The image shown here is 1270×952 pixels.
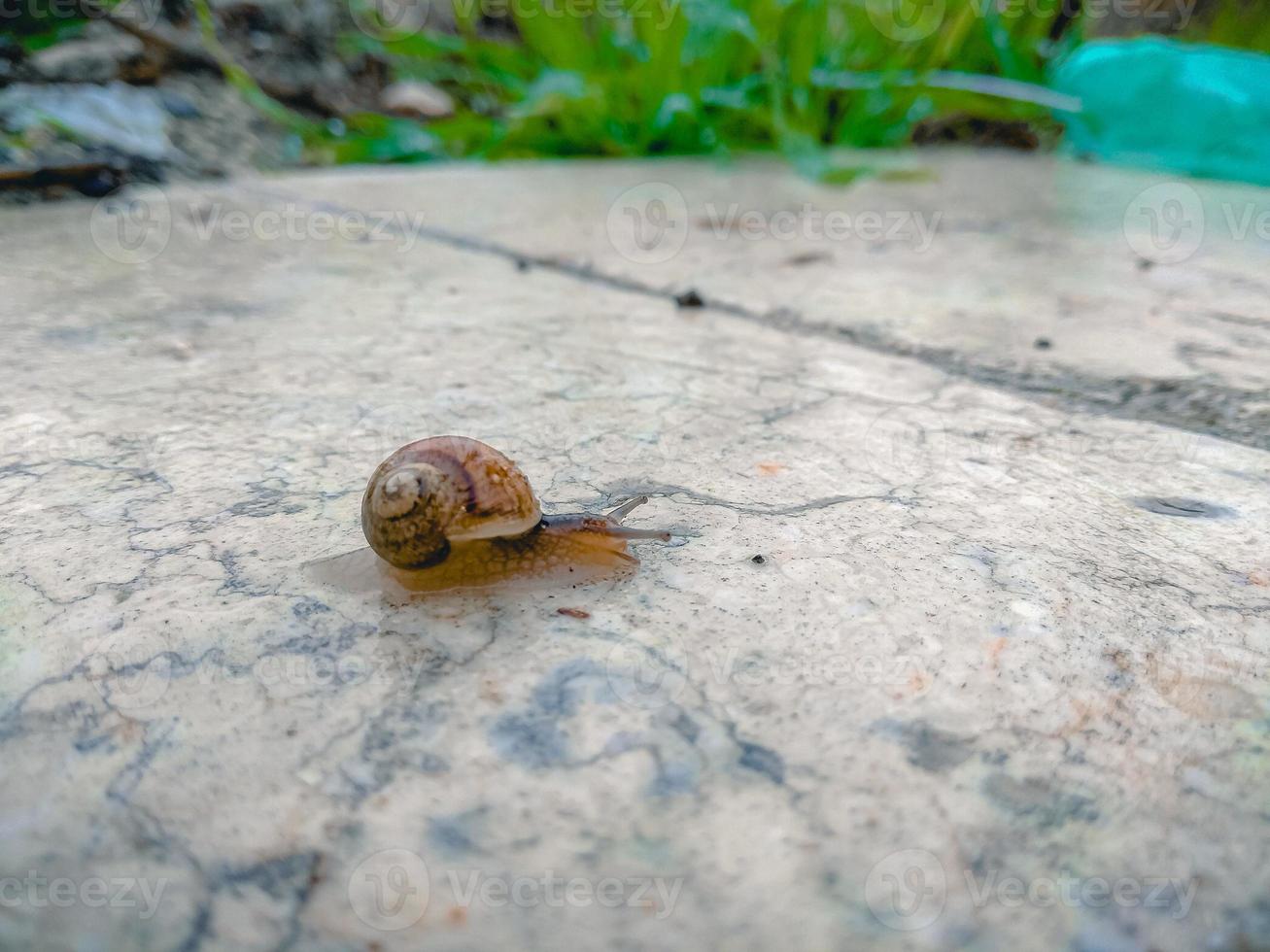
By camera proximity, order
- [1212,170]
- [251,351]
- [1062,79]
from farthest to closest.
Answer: [1062,79]
[1212,170]
[251,351]

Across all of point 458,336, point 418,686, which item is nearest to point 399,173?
point 458,336

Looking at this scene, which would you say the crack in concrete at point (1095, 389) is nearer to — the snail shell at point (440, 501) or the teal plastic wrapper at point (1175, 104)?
the snail shell at point (440, 501)

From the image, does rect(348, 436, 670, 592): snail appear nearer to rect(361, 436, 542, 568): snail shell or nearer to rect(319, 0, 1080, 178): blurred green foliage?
rect(361, 436, 542, 568): snail shell

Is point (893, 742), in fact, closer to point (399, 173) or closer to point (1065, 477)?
point (1065, 477)

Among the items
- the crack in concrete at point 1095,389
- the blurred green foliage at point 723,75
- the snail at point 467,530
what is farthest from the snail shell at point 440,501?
the blurred green foliage at point 723,75

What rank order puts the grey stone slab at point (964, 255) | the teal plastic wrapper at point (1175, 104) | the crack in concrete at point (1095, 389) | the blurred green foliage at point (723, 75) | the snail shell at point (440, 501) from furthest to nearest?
the blurred green foliage at point (723, 75) → the teal plastic wrapper at point (1175, 104) → the grey stone slab at point (964, 255) → the crack in concrete at point (1095, 389) → the snail shell at point (440, 501)

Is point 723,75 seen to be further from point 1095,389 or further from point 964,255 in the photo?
point 1095,389

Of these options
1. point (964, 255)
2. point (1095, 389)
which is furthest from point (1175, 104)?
point (1095, 389)

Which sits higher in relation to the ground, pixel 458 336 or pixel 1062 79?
pixel 1062 79

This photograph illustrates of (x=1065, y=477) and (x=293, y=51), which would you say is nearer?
(x=1065, y=477)
